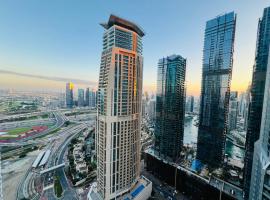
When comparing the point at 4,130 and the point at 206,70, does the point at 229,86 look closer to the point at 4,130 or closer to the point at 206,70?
the point at 206,70

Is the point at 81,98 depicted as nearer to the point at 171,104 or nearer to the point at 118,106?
the point at 171,104

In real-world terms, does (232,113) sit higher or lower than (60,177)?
higher

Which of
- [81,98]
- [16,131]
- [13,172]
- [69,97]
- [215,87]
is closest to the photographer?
[215,87]

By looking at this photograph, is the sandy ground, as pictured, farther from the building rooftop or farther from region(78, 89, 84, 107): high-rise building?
region(78, 89, 84, 107): high-rise building

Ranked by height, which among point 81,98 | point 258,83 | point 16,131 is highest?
point 258,83

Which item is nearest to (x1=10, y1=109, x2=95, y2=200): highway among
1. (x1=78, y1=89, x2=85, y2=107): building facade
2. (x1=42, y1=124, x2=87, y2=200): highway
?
(x1=42, y1=124, x2=87, y2=200): highway

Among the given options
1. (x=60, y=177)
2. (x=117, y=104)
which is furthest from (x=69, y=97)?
(x=117, y=104)
